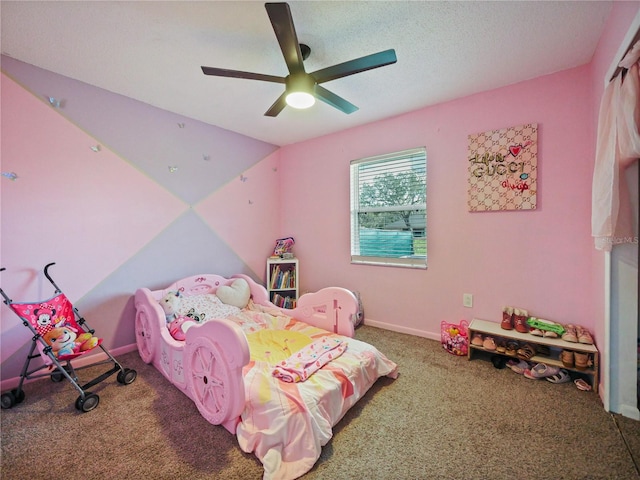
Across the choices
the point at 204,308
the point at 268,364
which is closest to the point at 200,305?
the point at 204,308

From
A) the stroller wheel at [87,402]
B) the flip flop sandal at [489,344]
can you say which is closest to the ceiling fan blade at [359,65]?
the flip flop sandal at [489,344]

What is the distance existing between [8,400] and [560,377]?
12.0 feet

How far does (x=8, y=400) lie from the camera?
170cm

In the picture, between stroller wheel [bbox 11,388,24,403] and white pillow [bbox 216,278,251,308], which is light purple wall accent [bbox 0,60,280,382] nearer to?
stroller wheel [bbox 11,388,24,403]

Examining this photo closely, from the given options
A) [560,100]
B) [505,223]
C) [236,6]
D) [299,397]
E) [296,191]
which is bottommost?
[299,397]

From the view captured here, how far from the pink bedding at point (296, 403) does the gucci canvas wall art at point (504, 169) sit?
165 centimetres

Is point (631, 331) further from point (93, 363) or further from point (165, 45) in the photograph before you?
point (93, 363)

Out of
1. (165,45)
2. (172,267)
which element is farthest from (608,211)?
(172,267)

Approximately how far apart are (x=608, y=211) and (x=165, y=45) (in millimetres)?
2803

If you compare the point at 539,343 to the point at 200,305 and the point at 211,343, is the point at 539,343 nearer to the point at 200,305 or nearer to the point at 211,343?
the point at 211,343

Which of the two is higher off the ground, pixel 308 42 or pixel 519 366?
pixel 308 42

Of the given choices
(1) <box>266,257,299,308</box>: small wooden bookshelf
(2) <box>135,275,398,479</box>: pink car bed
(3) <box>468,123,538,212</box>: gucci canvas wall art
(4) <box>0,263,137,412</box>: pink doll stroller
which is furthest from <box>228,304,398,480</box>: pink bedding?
(3) <box>468,123,538,212</box>: gucci canvas wall art

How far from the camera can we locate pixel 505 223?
90.8 inches

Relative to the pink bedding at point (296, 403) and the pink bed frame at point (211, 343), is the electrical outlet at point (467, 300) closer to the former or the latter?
the pink bedding at point (296, 403)
